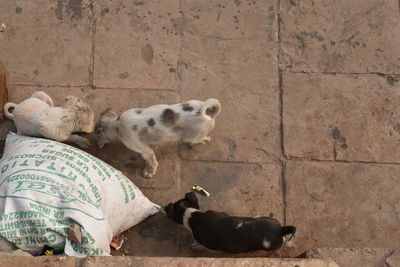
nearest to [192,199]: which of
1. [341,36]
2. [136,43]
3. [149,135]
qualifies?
[149,135]

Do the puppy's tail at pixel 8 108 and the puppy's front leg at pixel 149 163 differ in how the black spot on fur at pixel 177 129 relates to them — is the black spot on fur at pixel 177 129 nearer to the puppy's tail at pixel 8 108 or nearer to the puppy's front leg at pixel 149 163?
the puppy's front leg at pixel 149 163

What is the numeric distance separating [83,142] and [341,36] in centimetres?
324

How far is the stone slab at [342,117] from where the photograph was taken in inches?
167

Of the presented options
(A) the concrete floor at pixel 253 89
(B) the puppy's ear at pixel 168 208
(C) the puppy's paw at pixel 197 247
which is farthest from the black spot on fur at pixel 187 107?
(C) the puppy's paw at pixel 197 247

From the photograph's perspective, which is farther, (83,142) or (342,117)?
(342,117)

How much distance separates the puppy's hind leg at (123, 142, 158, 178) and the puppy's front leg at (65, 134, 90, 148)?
0.55m

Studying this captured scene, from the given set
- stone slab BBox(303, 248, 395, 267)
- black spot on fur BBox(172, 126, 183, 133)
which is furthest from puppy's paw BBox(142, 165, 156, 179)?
stone slab BBox(303, 248, 395, 267)

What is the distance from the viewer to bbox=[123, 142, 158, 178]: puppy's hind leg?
11.9 ft

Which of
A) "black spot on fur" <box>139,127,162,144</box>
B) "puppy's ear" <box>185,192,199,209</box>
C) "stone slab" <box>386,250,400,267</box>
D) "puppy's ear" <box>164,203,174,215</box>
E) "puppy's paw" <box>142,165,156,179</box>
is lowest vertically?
"stone slab" <box>386,250,400,267</box>

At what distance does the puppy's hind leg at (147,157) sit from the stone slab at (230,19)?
165cm

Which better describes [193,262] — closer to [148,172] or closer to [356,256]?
[148,172]

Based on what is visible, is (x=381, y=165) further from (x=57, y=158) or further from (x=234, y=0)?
(x=57, y=158)

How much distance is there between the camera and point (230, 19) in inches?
185

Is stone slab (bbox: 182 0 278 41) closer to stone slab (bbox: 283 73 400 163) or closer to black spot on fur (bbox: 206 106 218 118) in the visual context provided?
stone slab (bbox: 283 73 400 163)
